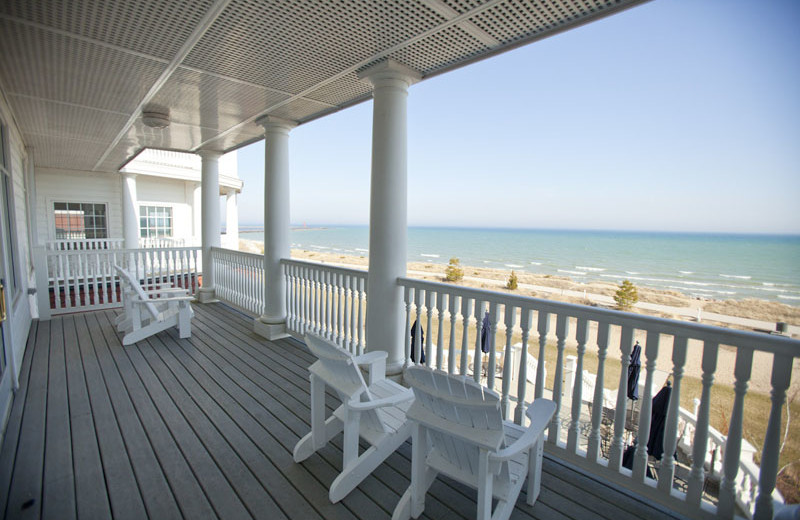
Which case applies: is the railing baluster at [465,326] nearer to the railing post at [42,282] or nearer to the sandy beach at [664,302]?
the railing post at [42,282]

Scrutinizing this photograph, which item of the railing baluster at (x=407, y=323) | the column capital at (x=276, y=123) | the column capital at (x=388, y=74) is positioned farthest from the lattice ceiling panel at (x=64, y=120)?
the railing baluster at (x=407, y=323)

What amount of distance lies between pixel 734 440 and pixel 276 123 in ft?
16.7

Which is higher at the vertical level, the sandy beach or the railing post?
the railing post

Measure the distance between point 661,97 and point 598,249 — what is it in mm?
23205

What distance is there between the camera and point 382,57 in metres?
2.94

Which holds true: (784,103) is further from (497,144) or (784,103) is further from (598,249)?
(497,144)

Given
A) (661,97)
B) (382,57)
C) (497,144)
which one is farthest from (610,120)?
(382,57)

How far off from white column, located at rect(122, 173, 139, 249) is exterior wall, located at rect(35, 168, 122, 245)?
2.05 ft

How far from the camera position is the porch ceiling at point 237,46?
2283 millimetres

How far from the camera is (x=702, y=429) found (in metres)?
1.81

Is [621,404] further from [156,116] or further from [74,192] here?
[74,192]

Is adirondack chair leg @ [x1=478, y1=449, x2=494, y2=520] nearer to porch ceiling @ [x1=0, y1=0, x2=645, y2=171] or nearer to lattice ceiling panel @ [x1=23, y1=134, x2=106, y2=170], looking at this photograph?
porch ceiling @ [x1=0, y1=0, x2=645, y2=171]

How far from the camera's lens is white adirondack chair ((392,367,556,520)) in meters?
1.54

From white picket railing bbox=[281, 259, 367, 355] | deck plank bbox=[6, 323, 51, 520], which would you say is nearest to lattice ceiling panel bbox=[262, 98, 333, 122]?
white picket railing bbox=[281, 259, 367, 355]
